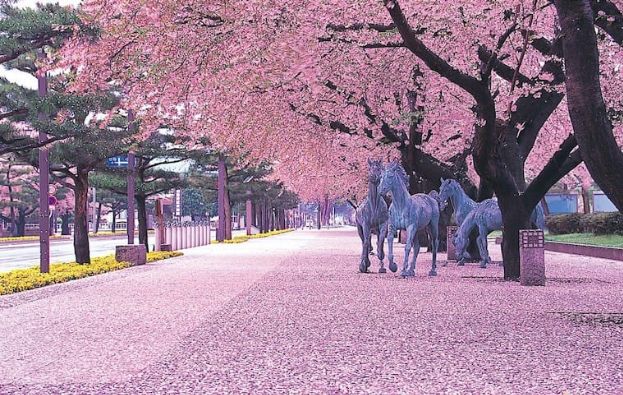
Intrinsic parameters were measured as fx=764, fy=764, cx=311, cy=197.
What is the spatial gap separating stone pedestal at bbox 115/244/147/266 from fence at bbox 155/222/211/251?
313 inches

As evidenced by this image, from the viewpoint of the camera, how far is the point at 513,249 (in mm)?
16906

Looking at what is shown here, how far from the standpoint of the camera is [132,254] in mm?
24359

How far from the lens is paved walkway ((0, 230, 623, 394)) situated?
21.0 feet

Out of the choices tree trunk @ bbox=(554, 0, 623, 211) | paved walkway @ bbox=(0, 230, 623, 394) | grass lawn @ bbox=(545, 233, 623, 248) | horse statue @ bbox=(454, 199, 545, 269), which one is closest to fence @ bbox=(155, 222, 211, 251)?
horse statue @ bbox=(454, 199, 545, 269)

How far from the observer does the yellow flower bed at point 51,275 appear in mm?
15797

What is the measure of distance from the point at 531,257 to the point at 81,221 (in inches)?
552

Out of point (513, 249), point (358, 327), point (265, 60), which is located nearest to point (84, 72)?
point (265, 60)

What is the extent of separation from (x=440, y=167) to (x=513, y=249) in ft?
23.6

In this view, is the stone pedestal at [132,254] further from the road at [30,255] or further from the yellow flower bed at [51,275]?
the road at [30,255]

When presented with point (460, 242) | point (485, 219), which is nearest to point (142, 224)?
point (460, 242)

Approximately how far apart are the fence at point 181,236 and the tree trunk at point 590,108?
25.7 meters

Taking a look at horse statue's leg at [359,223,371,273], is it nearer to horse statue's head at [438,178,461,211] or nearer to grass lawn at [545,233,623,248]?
horse statue's head at [438,178,461,211]

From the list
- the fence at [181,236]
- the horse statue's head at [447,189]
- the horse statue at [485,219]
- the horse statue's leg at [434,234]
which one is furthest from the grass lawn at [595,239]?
the fence at [181,236]

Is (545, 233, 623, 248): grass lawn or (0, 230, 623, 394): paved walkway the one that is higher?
(545, 233, 623, 248): grass lawn
